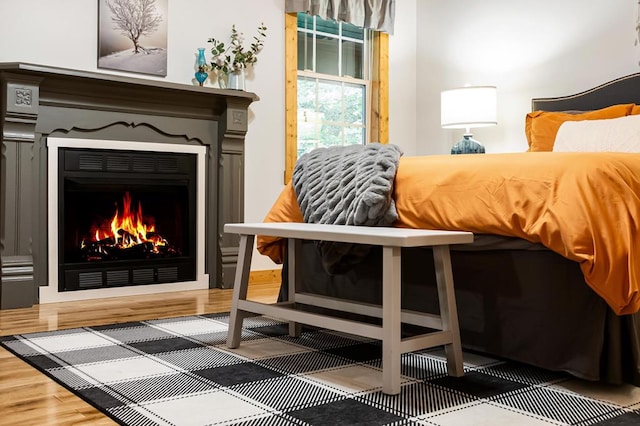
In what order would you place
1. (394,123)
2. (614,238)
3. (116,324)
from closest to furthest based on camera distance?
(614,238)
(116,324)
(394,123)

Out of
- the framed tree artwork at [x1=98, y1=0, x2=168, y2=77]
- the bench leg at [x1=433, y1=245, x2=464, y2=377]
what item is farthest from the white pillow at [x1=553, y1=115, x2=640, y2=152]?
the framed tree artwork at [x1=98, y1=0, x2=168, y2=77]

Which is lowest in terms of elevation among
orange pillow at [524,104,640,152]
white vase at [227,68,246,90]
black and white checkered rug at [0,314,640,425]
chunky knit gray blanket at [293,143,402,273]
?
black and white checkered rug at [0,314,640,425]

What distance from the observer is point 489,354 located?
247 cm

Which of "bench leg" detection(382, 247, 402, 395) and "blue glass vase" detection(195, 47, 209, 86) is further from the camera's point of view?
"blue glass vase" detection(195, 47, 209, 86)

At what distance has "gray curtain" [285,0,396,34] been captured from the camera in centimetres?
507

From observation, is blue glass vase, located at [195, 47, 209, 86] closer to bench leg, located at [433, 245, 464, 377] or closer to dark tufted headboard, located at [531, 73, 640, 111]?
dark tufted headboard, located at [531, 73, 640, 111]

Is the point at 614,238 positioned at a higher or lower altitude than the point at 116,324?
higher

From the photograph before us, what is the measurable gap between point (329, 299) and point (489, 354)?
2.16ft

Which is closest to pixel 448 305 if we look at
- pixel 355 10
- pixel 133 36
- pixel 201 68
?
pixel 201 68

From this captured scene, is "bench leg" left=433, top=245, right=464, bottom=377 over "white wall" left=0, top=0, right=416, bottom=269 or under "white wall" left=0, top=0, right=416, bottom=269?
under

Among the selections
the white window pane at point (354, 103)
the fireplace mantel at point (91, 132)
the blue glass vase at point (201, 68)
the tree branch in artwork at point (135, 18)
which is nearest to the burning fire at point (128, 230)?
the fireplace mantel at point (91, 132)

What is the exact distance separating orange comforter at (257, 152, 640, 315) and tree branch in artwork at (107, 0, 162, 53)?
93.6 inches

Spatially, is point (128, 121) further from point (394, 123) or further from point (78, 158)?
point (394, 123)

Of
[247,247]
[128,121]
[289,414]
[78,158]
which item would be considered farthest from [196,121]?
[289,414]
